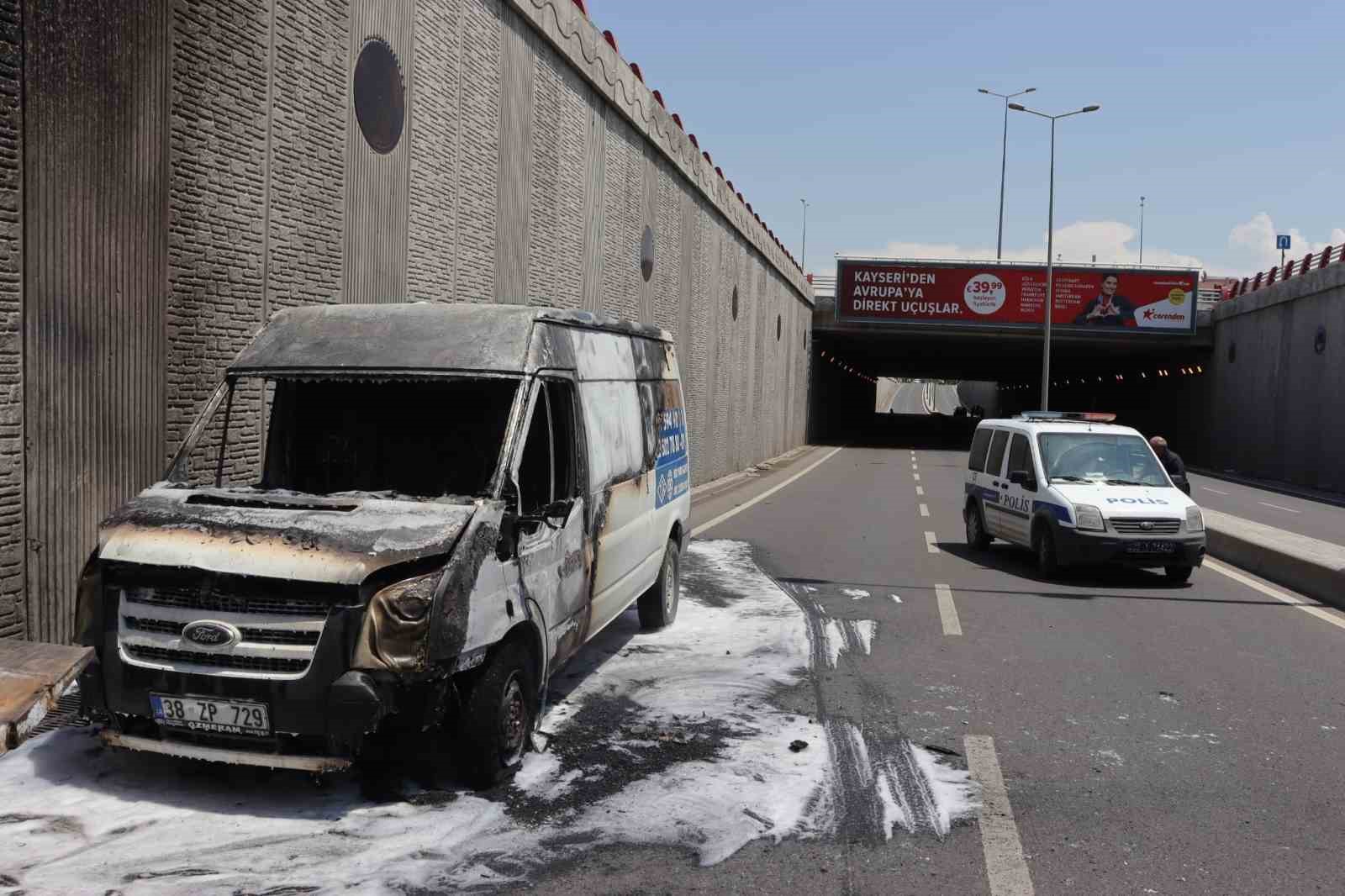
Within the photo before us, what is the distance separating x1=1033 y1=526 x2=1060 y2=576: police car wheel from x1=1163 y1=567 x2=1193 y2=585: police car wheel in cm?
117

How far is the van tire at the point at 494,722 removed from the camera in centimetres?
527

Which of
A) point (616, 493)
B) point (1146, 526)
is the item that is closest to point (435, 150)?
point (616, 493)

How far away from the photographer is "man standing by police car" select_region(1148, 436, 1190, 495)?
14234mm

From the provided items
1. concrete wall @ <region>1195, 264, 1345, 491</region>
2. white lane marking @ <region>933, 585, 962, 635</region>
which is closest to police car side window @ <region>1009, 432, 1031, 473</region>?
white lane marking @ <region>933, 585, 962, 635</region>

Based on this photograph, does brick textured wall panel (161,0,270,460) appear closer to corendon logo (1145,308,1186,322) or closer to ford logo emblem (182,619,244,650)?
ford logo emblem (182,619,244,650)

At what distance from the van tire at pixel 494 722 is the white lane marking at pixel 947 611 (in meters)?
4.96

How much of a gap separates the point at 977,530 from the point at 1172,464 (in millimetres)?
2536

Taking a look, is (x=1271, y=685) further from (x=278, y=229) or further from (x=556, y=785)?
(x=278, y=229)

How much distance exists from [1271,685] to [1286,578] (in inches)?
227

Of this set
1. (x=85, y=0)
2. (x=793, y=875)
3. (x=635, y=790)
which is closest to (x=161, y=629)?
(x=635, y=790)

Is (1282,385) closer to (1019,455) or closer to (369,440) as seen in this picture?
(1019,455)

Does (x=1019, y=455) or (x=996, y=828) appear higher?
(x=1019, y=455)

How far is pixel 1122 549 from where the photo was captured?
12.3 m

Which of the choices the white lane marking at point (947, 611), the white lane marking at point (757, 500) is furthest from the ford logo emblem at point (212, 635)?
the white lane marking at point (757, 500)
